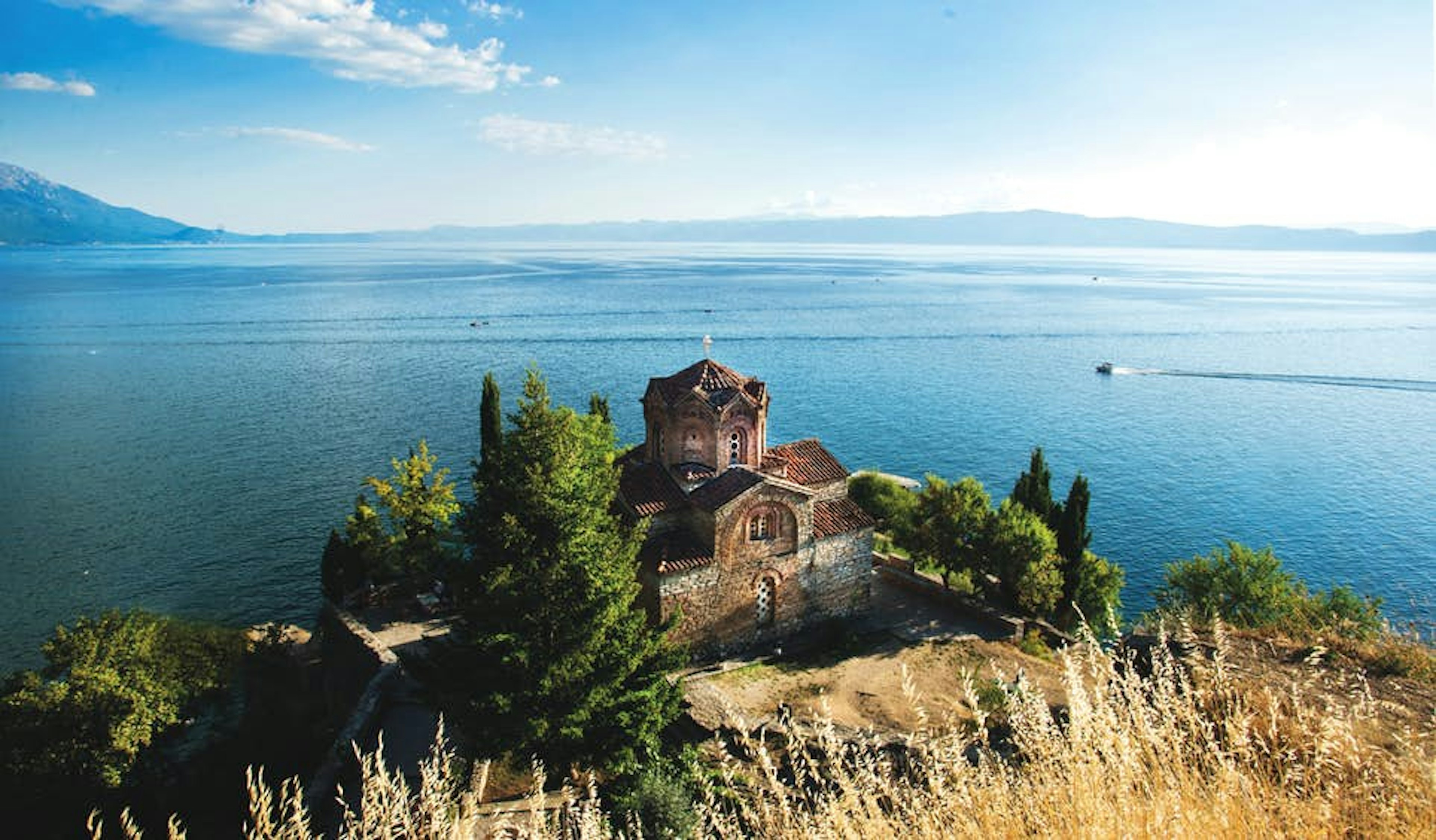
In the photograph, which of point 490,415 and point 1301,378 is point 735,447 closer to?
point 490,415

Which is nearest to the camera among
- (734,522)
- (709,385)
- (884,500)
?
(734,522)

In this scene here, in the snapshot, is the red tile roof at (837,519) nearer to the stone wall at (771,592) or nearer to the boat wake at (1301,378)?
the stone wall at (771,592)

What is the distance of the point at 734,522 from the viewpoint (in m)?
24.9

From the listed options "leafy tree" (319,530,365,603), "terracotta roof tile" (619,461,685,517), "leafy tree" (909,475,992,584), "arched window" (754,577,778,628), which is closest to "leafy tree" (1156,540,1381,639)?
"leafy tree" (909,475,992,584)

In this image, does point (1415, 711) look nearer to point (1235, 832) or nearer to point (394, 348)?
point (1235, 832)

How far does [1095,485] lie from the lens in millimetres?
50781

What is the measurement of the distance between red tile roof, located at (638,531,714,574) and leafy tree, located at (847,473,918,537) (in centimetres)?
1236

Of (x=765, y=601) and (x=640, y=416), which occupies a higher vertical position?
(x=765, y=601)

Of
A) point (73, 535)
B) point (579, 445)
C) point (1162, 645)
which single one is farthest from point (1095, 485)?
point (73, 535)

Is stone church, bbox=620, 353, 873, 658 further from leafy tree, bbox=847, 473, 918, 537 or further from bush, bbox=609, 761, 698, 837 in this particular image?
leafy tree, bbox=847, 473, 918, 537

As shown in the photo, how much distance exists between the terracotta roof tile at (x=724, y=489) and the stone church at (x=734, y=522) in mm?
35

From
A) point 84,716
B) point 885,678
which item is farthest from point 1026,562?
point 84,716

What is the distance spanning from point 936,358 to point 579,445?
7591cm

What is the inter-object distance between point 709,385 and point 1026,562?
13.1 m
